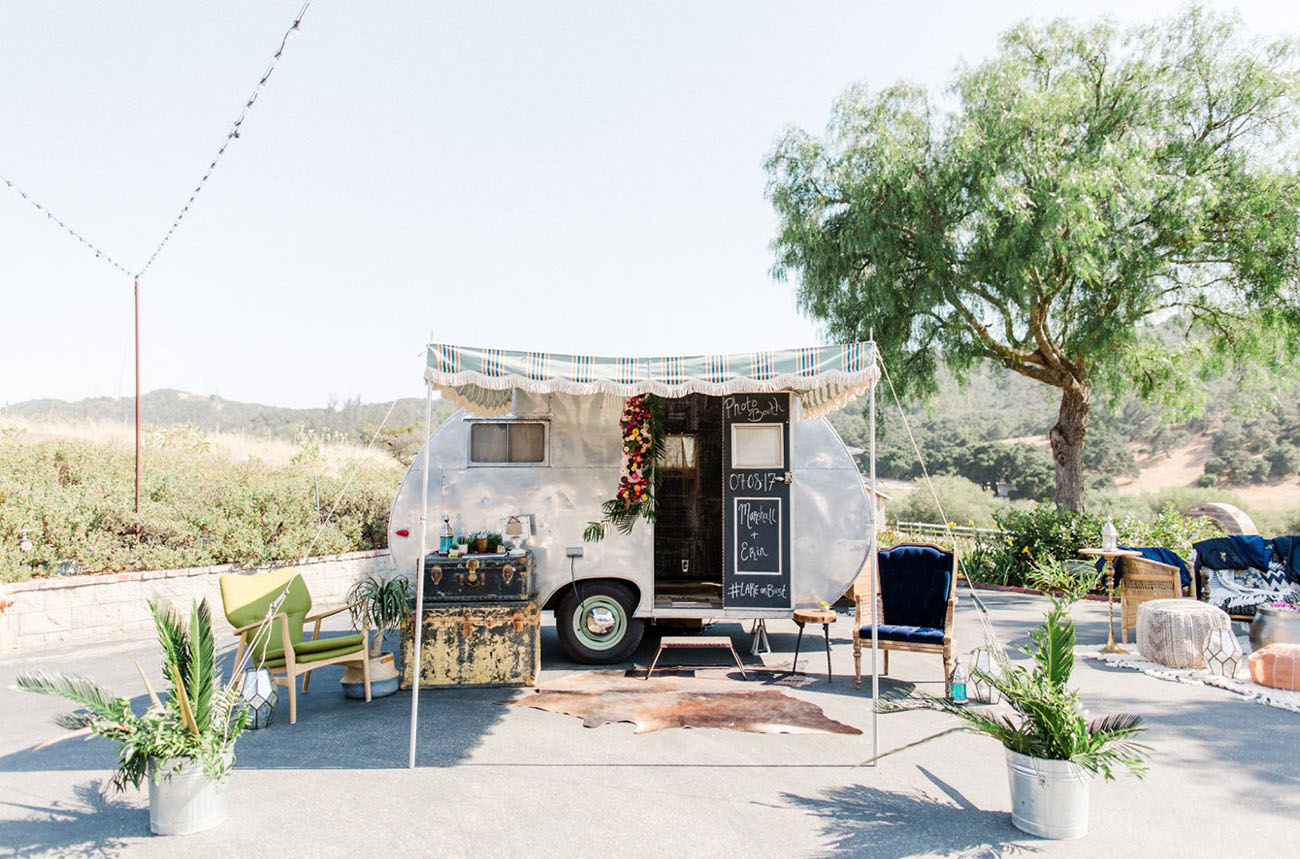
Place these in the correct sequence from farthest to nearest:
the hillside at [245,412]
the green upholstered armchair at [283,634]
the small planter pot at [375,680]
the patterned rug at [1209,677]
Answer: the hillside at [245,412], the small planter pot at [375,680], the patterned rug at [1209,677], the green upholstered armchair at [283,634]

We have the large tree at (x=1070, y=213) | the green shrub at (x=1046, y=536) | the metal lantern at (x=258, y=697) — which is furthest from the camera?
the green shrub at (x=1046, y=536)

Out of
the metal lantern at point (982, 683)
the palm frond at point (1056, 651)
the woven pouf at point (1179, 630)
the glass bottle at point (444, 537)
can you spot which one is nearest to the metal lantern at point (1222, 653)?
the woven pouf at point (1179, 630)

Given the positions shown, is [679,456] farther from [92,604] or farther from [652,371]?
[92,604]

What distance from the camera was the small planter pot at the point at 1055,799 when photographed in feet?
11.9

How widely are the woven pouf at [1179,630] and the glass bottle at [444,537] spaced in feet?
20.1

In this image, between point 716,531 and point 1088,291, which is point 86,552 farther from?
point 1088,291

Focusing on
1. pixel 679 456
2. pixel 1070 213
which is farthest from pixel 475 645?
pixel 1070 213

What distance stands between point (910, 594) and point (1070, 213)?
263 inches

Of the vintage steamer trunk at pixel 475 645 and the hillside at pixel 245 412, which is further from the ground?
the hillside at pixel 245 412

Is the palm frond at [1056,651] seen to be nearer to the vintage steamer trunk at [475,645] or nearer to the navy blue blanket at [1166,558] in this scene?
the vintage steamer trunk at [475,645]

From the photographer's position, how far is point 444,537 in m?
6.57

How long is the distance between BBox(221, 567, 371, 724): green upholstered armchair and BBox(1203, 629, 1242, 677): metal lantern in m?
6.85

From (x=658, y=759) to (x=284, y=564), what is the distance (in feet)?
24.5

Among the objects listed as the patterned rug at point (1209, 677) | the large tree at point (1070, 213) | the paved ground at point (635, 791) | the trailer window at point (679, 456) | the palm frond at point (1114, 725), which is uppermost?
the large tree at point (1070, 213)
